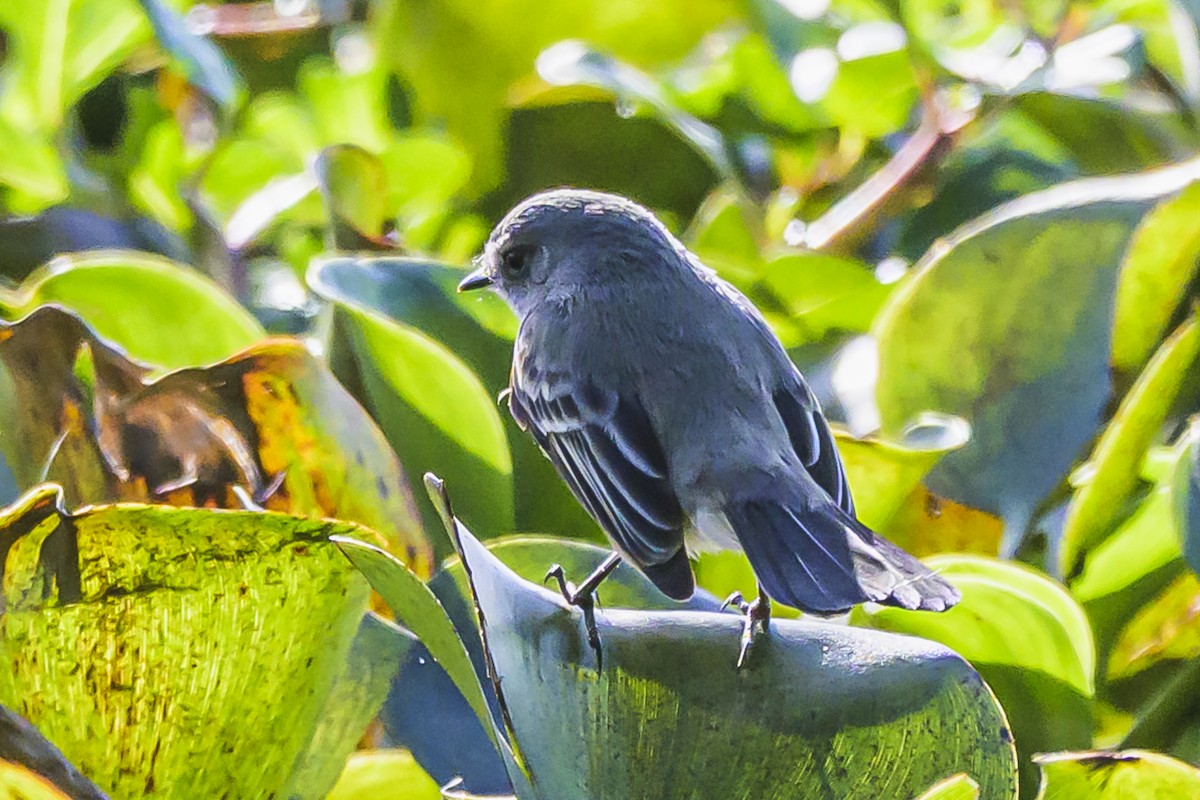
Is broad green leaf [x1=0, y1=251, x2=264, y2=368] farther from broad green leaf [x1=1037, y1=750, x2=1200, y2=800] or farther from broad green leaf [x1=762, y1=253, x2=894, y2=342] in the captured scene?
broad green leaf [x1=1037, y1=750, x2=1200, y2=800]

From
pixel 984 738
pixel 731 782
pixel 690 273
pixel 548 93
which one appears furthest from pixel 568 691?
pixel 548 93

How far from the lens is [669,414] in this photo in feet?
3.92

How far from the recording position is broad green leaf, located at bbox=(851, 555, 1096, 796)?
0.82 meters

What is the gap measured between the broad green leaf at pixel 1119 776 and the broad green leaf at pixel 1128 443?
0.29 meters

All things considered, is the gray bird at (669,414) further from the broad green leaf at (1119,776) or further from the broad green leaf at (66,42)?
the broad green leaf at (66,42)

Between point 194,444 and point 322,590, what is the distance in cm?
24

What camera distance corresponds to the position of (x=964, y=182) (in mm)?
1496

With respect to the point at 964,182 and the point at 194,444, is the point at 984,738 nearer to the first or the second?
the point at 194,444

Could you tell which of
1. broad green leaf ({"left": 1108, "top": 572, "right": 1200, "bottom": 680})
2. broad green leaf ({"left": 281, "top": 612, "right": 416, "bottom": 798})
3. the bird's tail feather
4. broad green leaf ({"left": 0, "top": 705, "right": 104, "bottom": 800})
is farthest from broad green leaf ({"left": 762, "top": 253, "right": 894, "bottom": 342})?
broad green leaf ({"left": 0, "top": 705, "right": 104, "bottom": 800})

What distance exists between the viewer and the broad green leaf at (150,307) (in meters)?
1.07

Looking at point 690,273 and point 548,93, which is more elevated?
point 548,93

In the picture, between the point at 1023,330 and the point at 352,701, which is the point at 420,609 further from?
the point at 1023,330

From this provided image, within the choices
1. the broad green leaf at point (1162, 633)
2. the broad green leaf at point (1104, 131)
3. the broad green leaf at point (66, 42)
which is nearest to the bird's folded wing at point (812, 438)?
A: the broad green leaf at point (1162, 633)

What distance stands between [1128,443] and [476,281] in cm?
54
